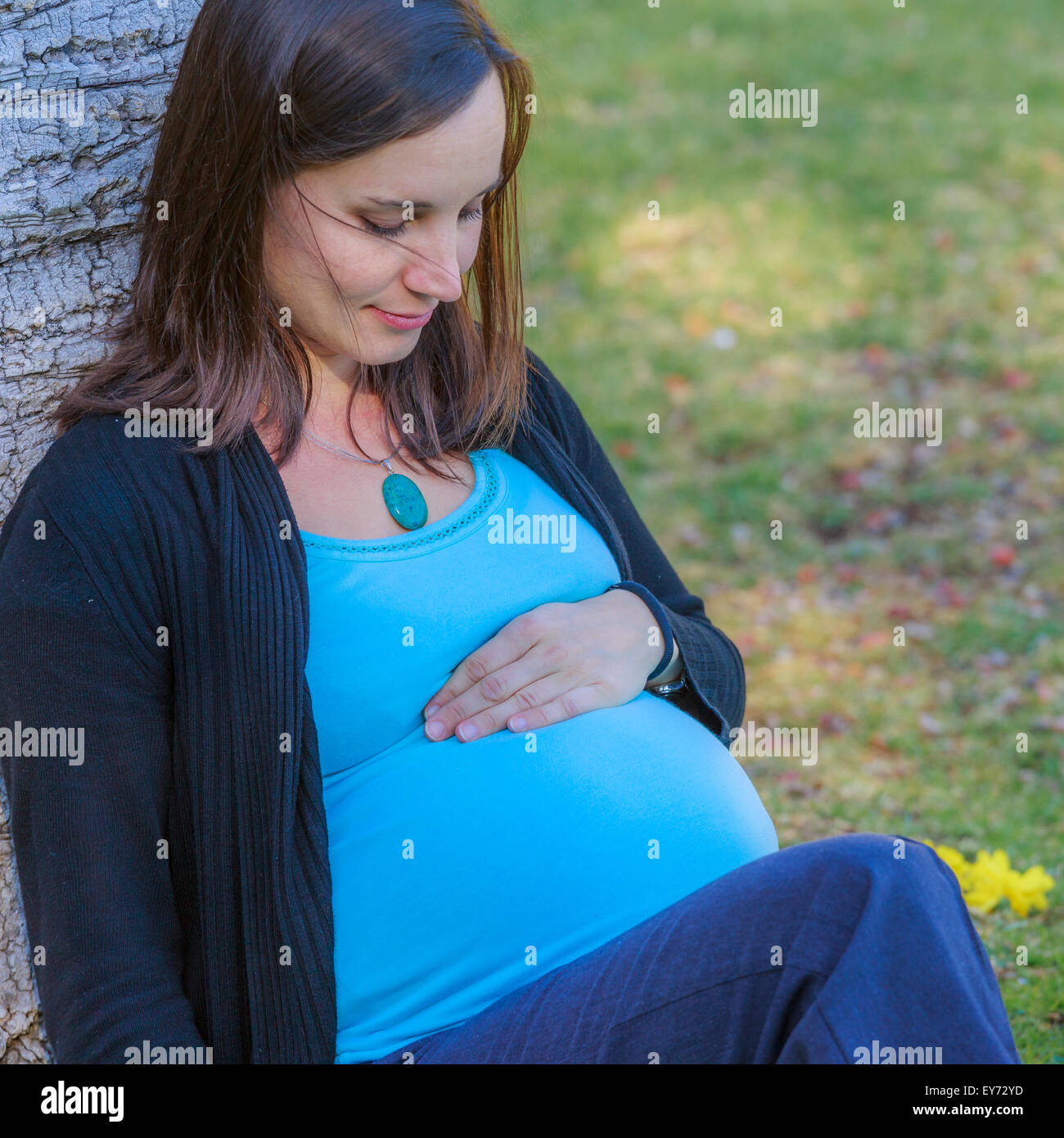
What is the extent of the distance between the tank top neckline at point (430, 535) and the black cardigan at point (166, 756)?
0.31 ft

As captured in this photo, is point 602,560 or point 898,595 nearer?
point 602,560

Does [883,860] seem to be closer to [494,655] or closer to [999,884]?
[494,655]

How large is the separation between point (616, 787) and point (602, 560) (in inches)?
18.1

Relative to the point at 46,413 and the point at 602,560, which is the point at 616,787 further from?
the point at 46,413

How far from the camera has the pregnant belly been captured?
186 cm

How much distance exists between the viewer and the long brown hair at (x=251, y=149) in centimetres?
178

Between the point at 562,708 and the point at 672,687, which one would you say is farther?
the point at 672,687

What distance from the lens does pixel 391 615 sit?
196 cm

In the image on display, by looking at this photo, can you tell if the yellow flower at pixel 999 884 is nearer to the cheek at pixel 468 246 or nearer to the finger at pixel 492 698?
the finger at pixel 492 698

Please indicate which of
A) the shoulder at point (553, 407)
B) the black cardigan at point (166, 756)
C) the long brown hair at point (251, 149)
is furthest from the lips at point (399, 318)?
the shoulder at point (553, 407)

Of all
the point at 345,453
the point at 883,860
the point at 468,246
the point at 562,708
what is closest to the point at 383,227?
the point at 468,246

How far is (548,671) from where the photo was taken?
2.00 meters

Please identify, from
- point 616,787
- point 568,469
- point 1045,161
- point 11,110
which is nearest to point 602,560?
point 568,469

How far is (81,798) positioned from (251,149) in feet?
3.01
